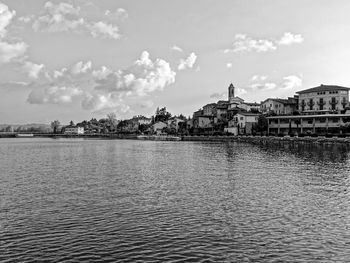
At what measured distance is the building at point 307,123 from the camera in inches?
4166

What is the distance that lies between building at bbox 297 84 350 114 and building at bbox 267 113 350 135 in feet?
28.4

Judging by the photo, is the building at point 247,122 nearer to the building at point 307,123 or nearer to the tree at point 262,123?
the tree at point 262,123

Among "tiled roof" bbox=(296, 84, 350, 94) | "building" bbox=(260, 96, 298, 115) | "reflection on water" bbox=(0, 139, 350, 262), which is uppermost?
"tiled roof" bbox=(296, 84, 350, 94)

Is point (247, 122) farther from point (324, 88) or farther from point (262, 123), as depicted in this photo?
point (324, 88)

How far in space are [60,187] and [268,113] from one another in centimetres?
11301

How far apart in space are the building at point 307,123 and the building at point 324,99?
865cm

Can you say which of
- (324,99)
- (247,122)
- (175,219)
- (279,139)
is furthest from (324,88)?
(175,219)

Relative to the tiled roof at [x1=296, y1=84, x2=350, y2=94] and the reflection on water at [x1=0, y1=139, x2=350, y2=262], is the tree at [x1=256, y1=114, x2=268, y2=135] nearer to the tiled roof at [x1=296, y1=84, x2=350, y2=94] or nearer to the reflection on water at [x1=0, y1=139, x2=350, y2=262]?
the tiled roof at [x1=296, y1=84, x2=350, y2=94]

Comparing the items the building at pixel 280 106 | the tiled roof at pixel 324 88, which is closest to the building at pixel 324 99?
the tiled roof at pixel 324 88

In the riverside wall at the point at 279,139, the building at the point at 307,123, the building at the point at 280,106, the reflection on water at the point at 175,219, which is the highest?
the building at the point at 280,106

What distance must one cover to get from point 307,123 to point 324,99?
15.9m

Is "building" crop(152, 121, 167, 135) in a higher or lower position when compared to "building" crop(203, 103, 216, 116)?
lower

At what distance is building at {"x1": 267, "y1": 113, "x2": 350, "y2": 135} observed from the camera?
10581cm

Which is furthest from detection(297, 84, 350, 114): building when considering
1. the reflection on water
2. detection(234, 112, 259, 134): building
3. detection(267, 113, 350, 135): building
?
the reflection on water
